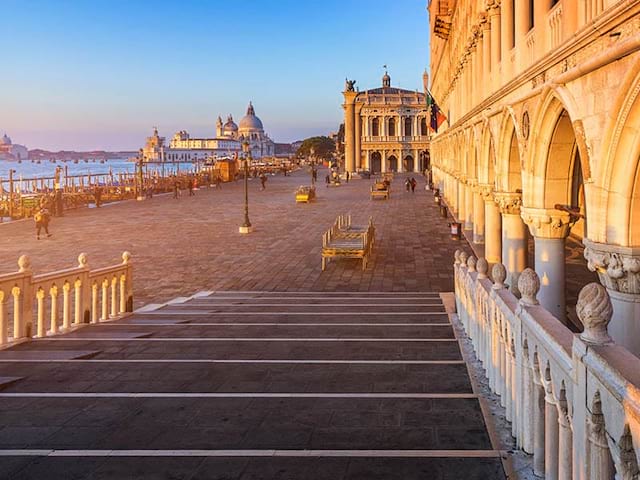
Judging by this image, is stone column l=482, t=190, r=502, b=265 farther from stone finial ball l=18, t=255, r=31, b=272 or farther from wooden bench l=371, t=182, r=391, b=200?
wooden bench l=371, t=182, r=391, b=200

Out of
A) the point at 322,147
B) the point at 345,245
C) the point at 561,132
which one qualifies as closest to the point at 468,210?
Result: the point at 345,245

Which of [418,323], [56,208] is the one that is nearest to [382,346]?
[418,323]

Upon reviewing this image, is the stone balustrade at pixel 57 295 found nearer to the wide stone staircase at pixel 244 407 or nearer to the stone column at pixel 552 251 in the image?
the wide stone staircase at pixel 244 407

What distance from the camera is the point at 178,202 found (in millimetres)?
47188

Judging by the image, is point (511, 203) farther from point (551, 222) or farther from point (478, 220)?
point (478, 220)

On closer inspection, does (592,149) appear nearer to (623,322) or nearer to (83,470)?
(623,322)

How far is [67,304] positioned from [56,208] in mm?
29423

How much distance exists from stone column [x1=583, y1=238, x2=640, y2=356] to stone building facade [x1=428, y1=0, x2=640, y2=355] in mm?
11

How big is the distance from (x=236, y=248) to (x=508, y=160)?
433 inches

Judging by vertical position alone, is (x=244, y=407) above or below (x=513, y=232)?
below

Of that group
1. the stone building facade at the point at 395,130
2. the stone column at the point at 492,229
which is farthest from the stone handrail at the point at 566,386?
the stone building facade at the point at 395,130

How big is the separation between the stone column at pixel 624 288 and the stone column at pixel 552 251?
3.99 metres

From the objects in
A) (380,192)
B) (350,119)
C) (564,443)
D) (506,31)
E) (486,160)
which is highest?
(350,119)

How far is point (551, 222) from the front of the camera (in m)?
11.2
